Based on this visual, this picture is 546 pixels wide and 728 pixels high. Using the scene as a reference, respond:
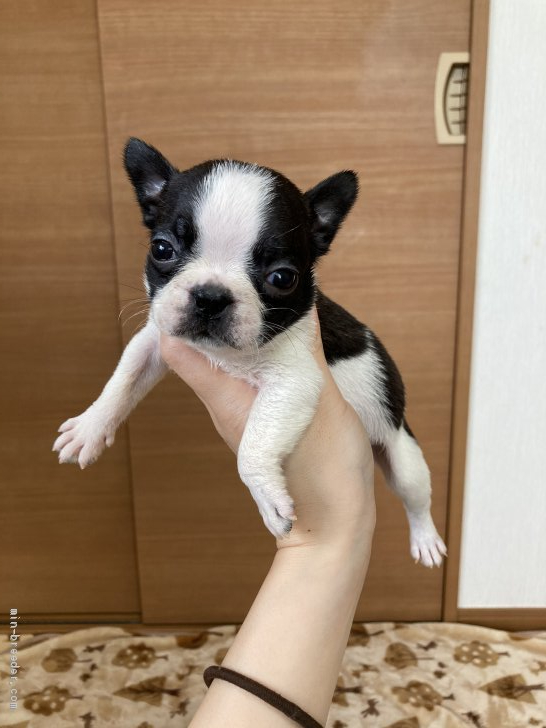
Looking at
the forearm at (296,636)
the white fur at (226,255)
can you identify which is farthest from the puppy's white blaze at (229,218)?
the forearm at (296,636)

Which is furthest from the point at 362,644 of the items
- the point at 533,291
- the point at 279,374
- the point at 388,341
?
the point at 279,374

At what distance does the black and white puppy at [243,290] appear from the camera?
3.75ft

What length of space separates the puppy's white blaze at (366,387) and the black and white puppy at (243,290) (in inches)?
Answer: 12.2

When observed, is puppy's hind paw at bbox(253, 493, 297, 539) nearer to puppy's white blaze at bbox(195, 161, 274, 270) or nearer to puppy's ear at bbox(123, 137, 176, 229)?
puppy's white blaze at bbox(195, 161, 274, 270)

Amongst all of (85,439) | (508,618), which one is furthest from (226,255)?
(508,618)

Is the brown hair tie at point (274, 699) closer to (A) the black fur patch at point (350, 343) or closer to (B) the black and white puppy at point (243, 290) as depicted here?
(B) the black and white puppy at point (243, 290)

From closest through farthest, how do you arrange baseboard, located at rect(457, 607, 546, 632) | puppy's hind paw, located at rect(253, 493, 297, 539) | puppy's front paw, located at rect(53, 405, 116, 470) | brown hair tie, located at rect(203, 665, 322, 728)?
brown hair tie, located at rect(203, 665, 322, 728) < puppy's hind paw, located at rect(253, 493, 297, 539) < puppy's front paw, located at rect(53, 405, 116, 470) < baseboard, located at rect(457, 607, 546, 632)

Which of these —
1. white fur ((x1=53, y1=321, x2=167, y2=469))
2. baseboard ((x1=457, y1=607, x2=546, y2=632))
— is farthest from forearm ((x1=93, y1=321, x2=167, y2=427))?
baseboard ((x1=457, y1=607, x2=546, y2=632))

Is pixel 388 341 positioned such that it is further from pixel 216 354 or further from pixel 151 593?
pixel 151 593

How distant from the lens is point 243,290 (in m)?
1.14

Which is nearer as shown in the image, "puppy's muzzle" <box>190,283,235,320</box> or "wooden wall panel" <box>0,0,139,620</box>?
"puppy's muzzle" <box>190,283,235,320</box>

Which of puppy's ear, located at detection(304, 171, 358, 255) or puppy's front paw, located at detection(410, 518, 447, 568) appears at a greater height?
puppy's ear, located at detection(304, 171, 358, 255)

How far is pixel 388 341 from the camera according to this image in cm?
259

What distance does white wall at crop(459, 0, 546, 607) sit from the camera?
2293 millimetres
